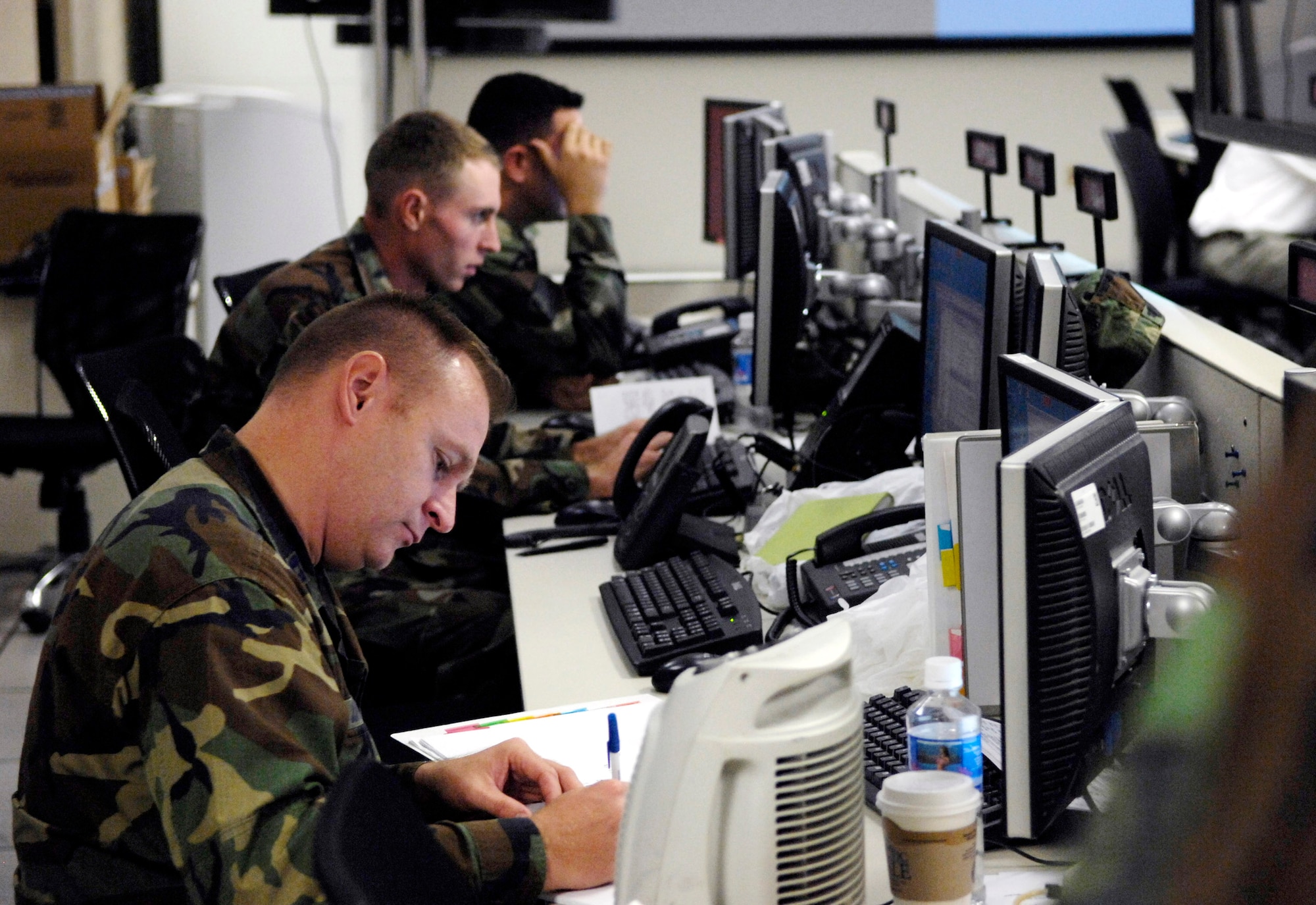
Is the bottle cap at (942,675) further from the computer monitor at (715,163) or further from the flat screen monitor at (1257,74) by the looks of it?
the computer monitor at (715,163)

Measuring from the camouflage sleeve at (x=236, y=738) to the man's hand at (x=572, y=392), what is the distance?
221 cm

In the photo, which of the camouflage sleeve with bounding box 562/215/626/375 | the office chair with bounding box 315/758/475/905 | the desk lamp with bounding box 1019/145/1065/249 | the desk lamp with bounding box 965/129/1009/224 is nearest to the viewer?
the office chair with bounding box 315/758/475/905

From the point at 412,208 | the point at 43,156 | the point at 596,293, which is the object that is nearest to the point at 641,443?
the point at 412,208

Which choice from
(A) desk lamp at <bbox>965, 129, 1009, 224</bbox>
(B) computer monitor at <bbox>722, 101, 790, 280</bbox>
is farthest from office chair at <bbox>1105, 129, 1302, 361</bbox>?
(A) desk lamp at <bbox>965, 129, 1009, 224</bbox>

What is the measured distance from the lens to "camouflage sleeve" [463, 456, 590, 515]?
99.3 inches

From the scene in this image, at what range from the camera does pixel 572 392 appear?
334cm

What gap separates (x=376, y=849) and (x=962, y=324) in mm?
1180

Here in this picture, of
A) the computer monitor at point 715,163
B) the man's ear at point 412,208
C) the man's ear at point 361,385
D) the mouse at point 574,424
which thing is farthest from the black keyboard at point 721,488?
the computer monitor at point 715,163

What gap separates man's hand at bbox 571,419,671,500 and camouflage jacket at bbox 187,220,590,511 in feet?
0.10

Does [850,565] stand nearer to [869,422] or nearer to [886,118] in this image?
[869,422]

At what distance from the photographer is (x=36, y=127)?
167 inches

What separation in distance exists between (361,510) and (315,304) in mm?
1349

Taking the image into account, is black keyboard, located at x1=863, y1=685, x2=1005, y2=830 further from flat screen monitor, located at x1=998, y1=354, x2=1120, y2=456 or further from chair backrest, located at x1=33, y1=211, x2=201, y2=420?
chair backrest, located at x1=33, y1=211, x2=201, y2=420

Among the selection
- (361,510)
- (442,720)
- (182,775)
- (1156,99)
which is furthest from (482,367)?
(1156,99)
